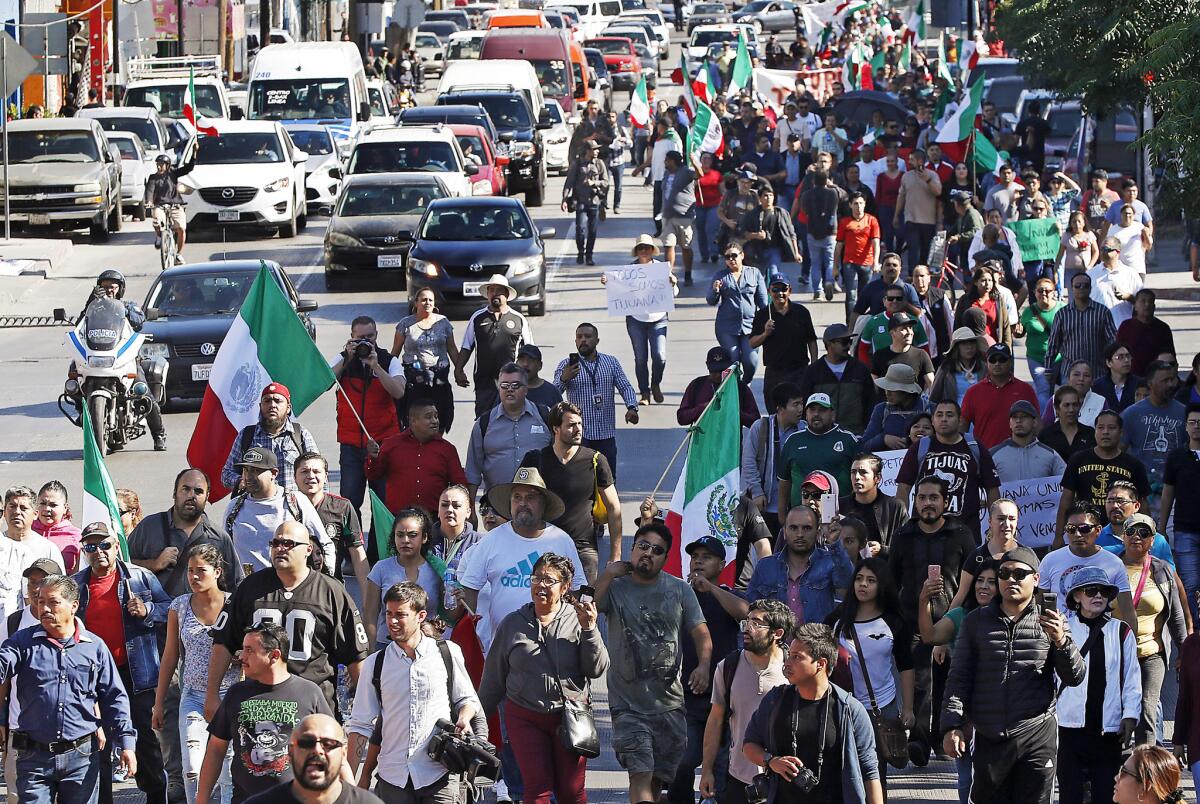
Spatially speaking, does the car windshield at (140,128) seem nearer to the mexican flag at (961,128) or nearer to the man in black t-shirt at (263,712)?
the mexican flag at (961,128)

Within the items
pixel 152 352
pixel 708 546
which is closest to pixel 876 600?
pixel 708 546

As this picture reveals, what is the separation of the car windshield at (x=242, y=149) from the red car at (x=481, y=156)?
9.09ft

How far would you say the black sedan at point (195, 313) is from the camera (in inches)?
783

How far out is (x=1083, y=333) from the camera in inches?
610

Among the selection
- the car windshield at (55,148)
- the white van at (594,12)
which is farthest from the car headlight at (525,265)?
the white van at (594,12)

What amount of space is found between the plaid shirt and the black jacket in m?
5.76

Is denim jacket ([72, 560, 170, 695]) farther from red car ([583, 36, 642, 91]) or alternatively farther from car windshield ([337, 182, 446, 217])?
red car ([583, 36, 642, 91])

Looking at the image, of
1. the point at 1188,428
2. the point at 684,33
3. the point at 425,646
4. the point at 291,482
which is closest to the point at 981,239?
the point at 1188,428

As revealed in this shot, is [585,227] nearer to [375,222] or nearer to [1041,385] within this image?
[375,222]

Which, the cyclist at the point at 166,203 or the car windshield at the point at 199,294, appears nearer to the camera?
the car windshield at the point at 199,294

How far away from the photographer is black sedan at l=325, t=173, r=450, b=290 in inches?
1050

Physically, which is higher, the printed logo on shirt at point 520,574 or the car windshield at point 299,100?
the car windshield at point 299,100

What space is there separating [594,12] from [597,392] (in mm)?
59701

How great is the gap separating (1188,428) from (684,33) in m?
69.1
